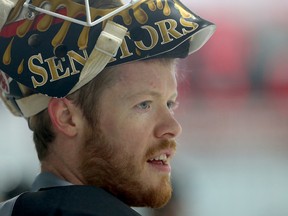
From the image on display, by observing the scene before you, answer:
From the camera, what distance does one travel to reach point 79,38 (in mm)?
1382

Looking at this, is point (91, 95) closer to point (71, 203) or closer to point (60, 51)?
point (60, 51)

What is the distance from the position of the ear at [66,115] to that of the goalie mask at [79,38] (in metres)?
0.02

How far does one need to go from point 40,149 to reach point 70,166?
0.31 feet

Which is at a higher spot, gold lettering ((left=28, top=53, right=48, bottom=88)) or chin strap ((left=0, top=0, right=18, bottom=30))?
chin strap ((left=0, top=0, right=18, bottom=30))

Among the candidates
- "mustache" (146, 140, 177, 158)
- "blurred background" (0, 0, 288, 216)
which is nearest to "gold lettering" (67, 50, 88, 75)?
"mustache" (146, 140, 177, 158)

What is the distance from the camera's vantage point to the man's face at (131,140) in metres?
1.42

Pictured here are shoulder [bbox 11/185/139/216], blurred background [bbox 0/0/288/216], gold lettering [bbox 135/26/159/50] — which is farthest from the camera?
blurred background [bbox 0/0/288/216]

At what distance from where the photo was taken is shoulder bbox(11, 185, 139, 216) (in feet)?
4.26

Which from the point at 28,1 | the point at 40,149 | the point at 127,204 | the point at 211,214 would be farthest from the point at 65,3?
the point at 211,214

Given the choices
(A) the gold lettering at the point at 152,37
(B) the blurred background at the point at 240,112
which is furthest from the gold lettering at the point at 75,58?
(B) the blurred background at the point at 240,112

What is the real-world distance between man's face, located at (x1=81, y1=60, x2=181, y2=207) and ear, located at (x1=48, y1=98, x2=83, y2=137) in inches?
1.4

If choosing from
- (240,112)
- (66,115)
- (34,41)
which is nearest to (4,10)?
(34,41)

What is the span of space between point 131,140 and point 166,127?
2.9 inches

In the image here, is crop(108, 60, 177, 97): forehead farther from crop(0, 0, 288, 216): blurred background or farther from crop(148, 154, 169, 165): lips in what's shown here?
crop(0, 0, 288, 216): blurred background
